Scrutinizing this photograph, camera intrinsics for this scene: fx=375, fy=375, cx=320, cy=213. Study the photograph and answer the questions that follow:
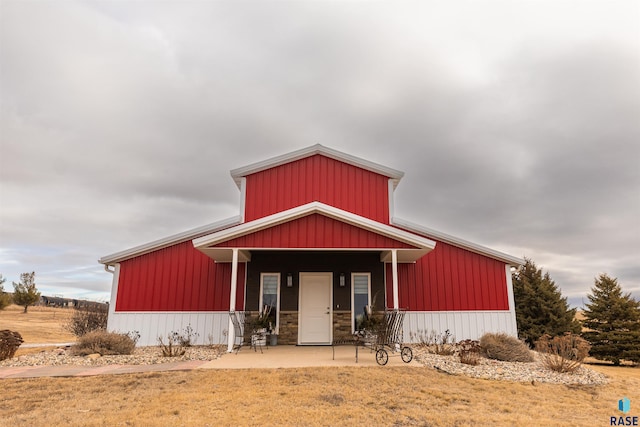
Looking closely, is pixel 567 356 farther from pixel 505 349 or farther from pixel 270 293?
pixel 270 293

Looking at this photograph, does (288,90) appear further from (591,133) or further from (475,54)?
(591,133)

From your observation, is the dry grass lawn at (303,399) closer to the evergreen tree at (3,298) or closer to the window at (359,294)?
the window at (359,294)

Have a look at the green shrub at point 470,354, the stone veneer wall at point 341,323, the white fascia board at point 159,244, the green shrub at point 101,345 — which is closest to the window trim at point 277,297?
the stone veneer wall at point 341,323

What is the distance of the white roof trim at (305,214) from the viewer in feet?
32.2

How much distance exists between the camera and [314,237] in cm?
1002

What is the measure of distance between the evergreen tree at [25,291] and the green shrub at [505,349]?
3501cm

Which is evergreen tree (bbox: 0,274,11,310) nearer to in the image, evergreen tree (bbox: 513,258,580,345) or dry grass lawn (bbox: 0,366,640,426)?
dry grass lawn (bbox: 0,366,640,426)

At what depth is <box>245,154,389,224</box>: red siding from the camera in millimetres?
13164

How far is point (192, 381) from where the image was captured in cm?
647

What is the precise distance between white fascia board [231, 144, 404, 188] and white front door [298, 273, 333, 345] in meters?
4.07

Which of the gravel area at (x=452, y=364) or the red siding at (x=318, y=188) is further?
the red siding at (x=318, y=188)

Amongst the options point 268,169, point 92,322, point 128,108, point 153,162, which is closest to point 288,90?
point 268,169

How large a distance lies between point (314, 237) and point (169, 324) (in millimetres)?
5804

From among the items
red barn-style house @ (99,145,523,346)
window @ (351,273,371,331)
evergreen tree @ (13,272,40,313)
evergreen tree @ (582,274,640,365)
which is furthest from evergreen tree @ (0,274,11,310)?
evergreen tree @ (582,274,640,365)
